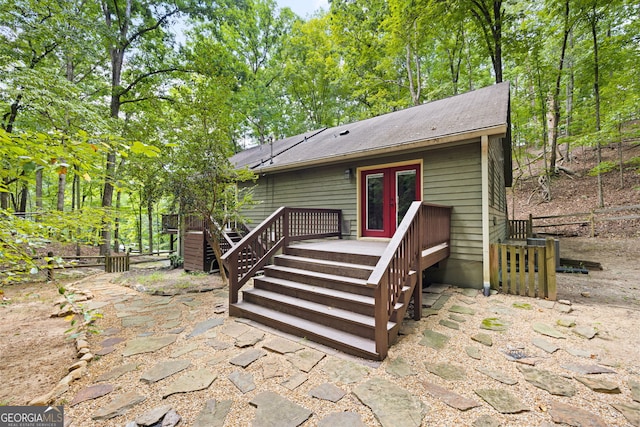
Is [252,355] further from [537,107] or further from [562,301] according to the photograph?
[537,107]

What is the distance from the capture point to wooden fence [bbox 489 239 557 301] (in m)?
4.12

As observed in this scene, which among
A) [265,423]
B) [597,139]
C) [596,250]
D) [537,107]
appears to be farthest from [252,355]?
[537,107]

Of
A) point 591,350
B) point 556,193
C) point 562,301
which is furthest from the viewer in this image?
point 556,193

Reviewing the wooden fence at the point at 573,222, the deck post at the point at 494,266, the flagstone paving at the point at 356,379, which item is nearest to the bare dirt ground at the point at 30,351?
the flagstone paving at the point at 356,379

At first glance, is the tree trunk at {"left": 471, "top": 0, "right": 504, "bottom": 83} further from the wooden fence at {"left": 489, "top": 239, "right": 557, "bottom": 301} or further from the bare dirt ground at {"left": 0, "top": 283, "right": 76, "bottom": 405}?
the bare dirt ground at {"left": 0, "top": 283, "right": 76, "bottom": 405}

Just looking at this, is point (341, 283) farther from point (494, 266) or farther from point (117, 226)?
point (117, 226)

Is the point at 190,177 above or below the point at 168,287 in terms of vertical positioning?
Result: above

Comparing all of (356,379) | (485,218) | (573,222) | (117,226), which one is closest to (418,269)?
(356,379)

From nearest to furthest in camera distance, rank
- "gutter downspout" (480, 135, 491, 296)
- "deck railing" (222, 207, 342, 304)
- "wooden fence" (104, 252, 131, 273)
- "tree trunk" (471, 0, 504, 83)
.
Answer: "deck railing" (222, 207, 342, 304)
"gutter downspout" (480, 135, 491, 296)
"wooden fence" (104, 252, 131, 273)
"tree trunk" (471, 0, 504, 83)

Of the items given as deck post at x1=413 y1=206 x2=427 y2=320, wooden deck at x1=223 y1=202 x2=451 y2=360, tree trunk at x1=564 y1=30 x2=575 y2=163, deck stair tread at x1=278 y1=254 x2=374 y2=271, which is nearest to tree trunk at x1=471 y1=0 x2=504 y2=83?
tree trunk at x1=564 y1=30 x2=575 y2=163

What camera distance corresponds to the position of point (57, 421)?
1809 mm

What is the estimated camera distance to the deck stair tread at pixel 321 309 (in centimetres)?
285

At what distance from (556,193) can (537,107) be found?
4.61 meters

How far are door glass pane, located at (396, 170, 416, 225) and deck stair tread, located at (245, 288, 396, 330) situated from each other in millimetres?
3127
